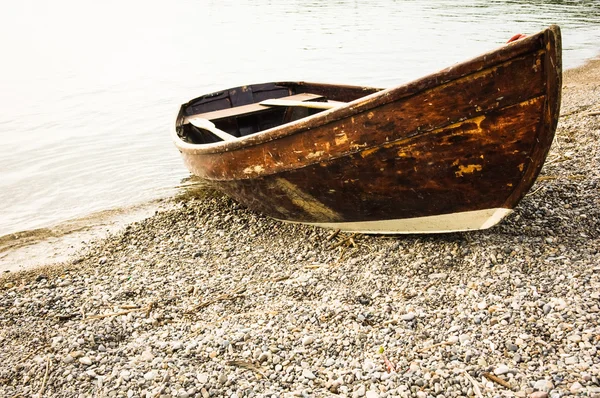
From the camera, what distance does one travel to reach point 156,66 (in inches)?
904

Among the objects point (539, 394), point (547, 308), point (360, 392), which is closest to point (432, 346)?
point (360, 392)

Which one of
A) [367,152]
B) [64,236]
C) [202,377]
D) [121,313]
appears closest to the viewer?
[202,377]

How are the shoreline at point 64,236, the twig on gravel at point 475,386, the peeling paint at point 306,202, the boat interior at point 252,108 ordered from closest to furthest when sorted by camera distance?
the twig on gravel at point 475,386
the peeling paint at point 306,202
the shoreline at point 64,236
the boat interior at point 252,108

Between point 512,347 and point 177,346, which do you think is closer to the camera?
point 512,347

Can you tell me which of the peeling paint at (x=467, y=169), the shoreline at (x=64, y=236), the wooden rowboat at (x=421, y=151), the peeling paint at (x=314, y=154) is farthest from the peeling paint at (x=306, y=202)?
the shoreline at (x=64, y=236)

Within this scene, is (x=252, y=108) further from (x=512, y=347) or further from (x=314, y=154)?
(x=512, y=347)

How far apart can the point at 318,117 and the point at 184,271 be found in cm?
247

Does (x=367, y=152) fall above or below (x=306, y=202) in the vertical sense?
above

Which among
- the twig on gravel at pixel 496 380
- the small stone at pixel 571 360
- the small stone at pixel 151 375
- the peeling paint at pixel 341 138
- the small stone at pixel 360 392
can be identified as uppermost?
the peeling paint at pixel 341 138

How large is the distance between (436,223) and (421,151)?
0.90 meters

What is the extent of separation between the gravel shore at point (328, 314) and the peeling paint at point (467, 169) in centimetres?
88

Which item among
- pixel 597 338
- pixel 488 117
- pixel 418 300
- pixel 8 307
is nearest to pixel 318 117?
pixel 488 117

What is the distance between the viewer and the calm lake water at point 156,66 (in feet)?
32.7

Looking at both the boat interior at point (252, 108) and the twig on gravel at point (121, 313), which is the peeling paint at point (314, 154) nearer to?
the twig on gravel at point (121, 313)
